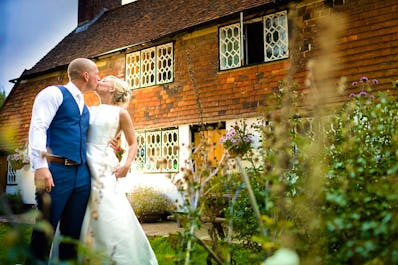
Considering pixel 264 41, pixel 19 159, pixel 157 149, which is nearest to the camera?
pixel 264 41

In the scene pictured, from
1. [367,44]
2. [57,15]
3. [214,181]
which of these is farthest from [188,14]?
[57,15]

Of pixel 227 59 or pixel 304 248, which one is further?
pixel 227 59

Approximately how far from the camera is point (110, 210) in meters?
3.29

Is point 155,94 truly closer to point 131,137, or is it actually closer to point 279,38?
point 279,38

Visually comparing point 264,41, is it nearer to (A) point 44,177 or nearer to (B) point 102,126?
(B) point 102,126

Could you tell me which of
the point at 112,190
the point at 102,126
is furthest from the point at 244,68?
the point at 112,190

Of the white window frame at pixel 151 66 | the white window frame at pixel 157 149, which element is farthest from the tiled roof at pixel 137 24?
the white window frame at pixel 157 149

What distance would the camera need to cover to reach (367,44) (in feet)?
25.9

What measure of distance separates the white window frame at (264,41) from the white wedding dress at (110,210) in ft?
21.0

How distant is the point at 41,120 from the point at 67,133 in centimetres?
23

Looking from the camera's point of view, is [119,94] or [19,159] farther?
[19,159]

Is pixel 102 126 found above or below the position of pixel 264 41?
below

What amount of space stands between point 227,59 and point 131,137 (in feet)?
22.8

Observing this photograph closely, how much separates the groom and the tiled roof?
699cm
